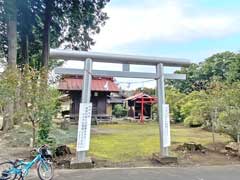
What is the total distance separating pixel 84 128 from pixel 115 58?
2078 millimetres

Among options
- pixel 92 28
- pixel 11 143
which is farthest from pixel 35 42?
pixel 11 143

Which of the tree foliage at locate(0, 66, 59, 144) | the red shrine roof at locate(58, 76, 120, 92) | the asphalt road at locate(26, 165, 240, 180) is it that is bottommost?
the asphalt road at locate(26, 165, 240, 180)

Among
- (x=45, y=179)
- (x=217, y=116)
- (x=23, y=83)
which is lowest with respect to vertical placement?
(x=45, y=179)

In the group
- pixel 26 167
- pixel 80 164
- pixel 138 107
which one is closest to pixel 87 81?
pixel 80 164

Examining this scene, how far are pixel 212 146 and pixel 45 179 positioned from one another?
7105 mm

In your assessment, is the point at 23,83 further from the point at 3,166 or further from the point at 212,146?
the point at 212,146

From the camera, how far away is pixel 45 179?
6.50 metres

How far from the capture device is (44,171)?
21.5 feet

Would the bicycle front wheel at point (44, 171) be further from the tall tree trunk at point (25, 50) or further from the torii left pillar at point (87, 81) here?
the tall tree trunk at point (25, 50)

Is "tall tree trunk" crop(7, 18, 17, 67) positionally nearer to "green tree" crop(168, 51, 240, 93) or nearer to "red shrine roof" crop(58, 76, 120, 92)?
"red shrine roof" crop(58, 76, 120, 92)

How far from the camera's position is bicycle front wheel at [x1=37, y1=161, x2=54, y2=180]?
21.2ft

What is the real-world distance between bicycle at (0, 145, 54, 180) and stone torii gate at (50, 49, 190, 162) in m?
1.58

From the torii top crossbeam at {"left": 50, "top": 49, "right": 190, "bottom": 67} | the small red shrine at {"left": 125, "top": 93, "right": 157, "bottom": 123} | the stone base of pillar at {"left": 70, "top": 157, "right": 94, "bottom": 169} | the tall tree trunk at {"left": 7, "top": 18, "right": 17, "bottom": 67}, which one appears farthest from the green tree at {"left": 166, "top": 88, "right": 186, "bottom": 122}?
the stone base of pillar at {"left": 70, "top": 157, "right": 94, "bottom": 169}

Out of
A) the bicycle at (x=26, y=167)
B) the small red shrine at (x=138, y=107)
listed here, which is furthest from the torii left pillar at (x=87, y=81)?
the small red shrine at (x=138, y=107)
